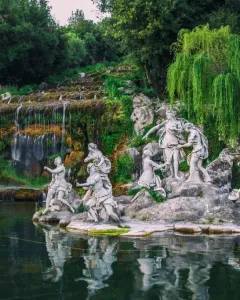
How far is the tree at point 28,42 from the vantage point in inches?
1544

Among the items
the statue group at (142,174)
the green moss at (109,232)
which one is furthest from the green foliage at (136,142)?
the green moss at (109,232)

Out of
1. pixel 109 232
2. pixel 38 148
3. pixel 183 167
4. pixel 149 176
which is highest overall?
pixel 38 148

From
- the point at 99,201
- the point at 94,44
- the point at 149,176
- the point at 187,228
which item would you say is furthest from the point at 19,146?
the point at 94,44

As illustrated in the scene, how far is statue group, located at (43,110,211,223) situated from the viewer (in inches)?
587

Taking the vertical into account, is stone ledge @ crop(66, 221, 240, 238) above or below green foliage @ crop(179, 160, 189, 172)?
below

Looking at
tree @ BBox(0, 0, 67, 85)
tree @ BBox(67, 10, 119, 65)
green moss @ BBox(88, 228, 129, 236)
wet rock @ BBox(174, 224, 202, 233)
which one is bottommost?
green moss @ BBox(88, 228, 129, 236)

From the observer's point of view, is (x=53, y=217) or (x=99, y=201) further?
(x=53, y=217)

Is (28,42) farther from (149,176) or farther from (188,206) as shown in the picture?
(188,206)

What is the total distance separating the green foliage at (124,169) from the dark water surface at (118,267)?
948cm

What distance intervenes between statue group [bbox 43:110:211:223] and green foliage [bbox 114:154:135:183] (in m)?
3.86

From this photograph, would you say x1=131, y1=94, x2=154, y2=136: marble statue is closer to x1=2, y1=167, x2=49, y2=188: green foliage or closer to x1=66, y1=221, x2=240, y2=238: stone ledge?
x1=2, y1=167, x2=49, y2=188: green foliage

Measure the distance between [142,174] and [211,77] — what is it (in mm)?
4917

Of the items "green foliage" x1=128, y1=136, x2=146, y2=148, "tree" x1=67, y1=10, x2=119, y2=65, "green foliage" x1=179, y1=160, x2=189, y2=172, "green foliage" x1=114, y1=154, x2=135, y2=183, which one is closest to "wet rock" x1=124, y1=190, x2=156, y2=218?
"green foliage" x1=179, y1=160, x2=189, y2=172

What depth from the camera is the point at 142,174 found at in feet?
58.1
